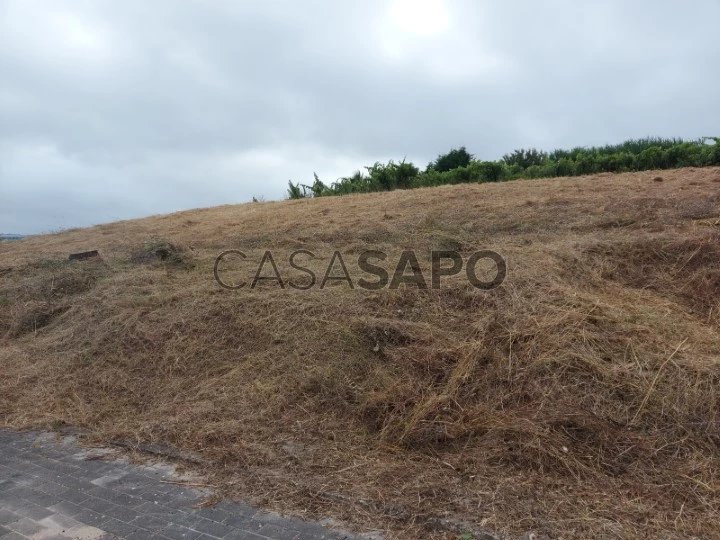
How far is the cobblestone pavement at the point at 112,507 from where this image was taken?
249cm

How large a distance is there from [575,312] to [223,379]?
2707mm

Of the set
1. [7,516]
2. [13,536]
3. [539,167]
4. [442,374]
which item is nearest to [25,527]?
[13,536]

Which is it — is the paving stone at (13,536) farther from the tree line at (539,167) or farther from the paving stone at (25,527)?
the tree line at (539,167)

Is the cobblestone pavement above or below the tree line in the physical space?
below

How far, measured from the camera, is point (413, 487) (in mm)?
2732

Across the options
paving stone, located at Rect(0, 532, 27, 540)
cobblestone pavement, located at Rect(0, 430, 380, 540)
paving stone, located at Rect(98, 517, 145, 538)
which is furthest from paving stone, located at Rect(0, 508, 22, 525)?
paving stone, located at Rect(98, 517, 145, 538)

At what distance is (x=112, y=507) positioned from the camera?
2.75 meters

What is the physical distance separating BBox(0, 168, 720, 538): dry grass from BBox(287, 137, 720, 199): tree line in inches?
152

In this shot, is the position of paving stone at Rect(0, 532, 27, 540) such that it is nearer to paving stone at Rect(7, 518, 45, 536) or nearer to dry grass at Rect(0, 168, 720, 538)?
paving stone at Rect(7, 518, 45, 536)

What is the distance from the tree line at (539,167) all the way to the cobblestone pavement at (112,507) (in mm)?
9812

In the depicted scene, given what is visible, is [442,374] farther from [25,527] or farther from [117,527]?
[25,527]

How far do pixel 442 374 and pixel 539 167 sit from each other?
30.0ft

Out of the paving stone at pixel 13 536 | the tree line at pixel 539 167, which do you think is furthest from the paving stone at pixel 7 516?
the tree line at pixel 539 167

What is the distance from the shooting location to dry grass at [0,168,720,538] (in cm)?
268
